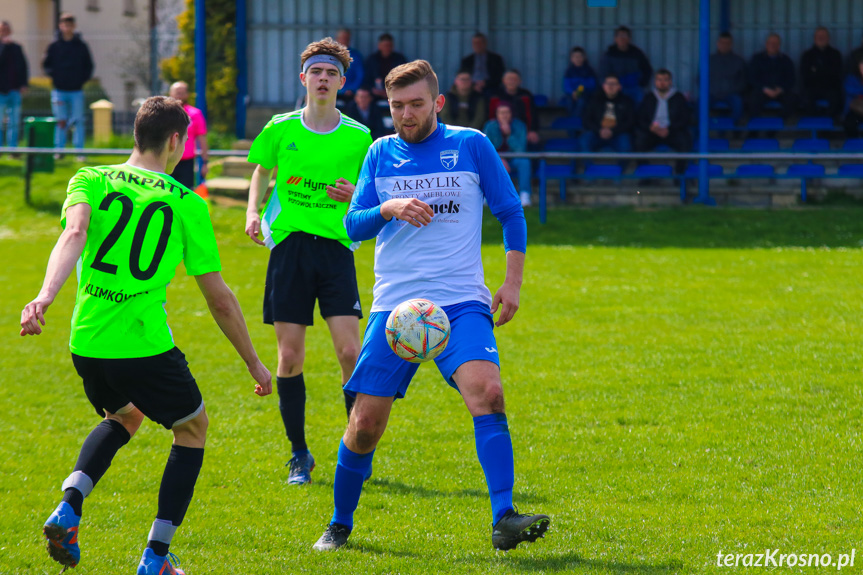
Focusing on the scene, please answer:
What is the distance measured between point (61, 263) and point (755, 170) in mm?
15743

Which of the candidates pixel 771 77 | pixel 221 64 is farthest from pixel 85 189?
pixel 221 64

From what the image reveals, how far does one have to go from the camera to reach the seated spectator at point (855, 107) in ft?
57.3

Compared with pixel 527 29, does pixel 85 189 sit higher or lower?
lower

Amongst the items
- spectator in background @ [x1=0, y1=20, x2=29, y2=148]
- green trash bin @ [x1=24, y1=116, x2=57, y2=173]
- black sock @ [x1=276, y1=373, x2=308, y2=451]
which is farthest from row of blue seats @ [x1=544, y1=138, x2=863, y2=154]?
black sock @ [x1=276, y1=373, x2=308, y2=451]

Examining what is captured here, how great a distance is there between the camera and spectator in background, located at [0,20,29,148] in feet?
62.1

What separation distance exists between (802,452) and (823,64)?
551 inches

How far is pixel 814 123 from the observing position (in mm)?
17891

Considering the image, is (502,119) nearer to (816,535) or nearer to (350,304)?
(350,304)

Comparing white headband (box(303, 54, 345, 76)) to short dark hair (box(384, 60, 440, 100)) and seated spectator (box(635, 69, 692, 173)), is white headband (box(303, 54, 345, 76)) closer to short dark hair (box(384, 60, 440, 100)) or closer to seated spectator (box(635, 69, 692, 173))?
short dark hair (box(384, 60, 440, 100))

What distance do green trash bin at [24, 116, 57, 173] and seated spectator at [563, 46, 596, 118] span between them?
926 centimetres

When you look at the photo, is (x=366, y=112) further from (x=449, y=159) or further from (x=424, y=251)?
(x=424, y=251)

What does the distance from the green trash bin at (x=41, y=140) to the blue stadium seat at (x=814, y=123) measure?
1341 centimetres

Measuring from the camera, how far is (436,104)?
466 centimetres

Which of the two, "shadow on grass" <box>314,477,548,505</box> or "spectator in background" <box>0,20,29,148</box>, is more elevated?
"spectator in background" <box>0,20,29,148</box>
